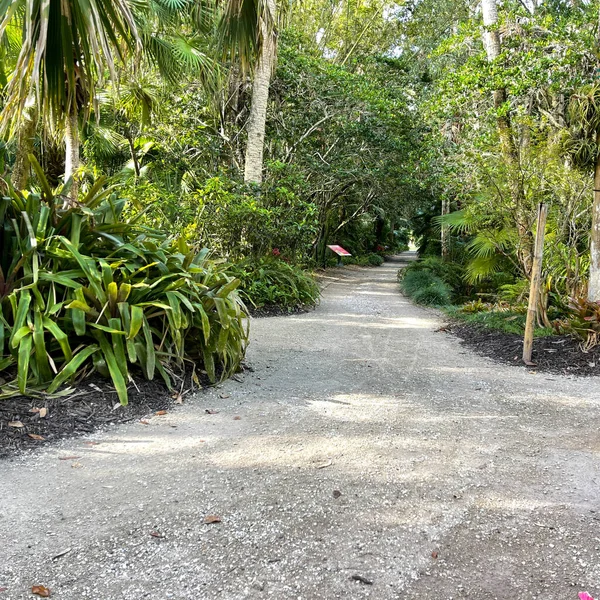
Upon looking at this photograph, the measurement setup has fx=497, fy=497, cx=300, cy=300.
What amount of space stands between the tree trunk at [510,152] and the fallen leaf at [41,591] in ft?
22.7

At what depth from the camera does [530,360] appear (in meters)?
5.75

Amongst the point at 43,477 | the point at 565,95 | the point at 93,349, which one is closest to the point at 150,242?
the point at 93,349

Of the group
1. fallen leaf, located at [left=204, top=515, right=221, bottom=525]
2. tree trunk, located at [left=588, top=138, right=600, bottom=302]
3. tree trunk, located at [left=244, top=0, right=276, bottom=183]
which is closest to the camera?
fallen leaf, located at [left=204, top=515, right=221, bottom=525]

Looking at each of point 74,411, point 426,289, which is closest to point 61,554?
point 74,411

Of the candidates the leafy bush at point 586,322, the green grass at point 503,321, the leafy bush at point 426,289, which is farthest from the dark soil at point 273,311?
the leafy bush at point 586,322

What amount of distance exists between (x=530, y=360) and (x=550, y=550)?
3.93 metres

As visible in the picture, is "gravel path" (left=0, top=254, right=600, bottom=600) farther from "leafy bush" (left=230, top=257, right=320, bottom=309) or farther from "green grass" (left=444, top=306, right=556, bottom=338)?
"leafy bush" (left=230, top=257, right=320, bottom=309)

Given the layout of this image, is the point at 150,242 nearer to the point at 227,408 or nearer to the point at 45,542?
the point at 227,408

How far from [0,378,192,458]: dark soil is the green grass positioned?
198 inches

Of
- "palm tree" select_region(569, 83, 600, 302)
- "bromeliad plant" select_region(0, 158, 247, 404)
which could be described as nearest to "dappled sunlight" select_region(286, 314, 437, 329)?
"palm tree" select_region(569, 83, 600, 302)

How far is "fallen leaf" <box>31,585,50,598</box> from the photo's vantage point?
1.81 metres

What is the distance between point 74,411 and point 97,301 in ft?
2.84

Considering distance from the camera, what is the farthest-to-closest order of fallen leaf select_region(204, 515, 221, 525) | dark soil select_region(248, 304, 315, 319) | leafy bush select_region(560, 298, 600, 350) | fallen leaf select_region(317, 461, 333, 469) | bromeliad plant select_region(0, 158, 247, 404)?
dark soil select_region(248, 304, 315, 319) < leafy bush select_region(560, 298, 600, 350) < bromeliad plant select_region(0, 158, 247, 404) < fallen leaf select_region(317, 461, 333, 469) < fallen leaf select_region(204, 515, 221, 525)

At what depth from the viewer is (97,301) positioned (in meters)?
3.88
